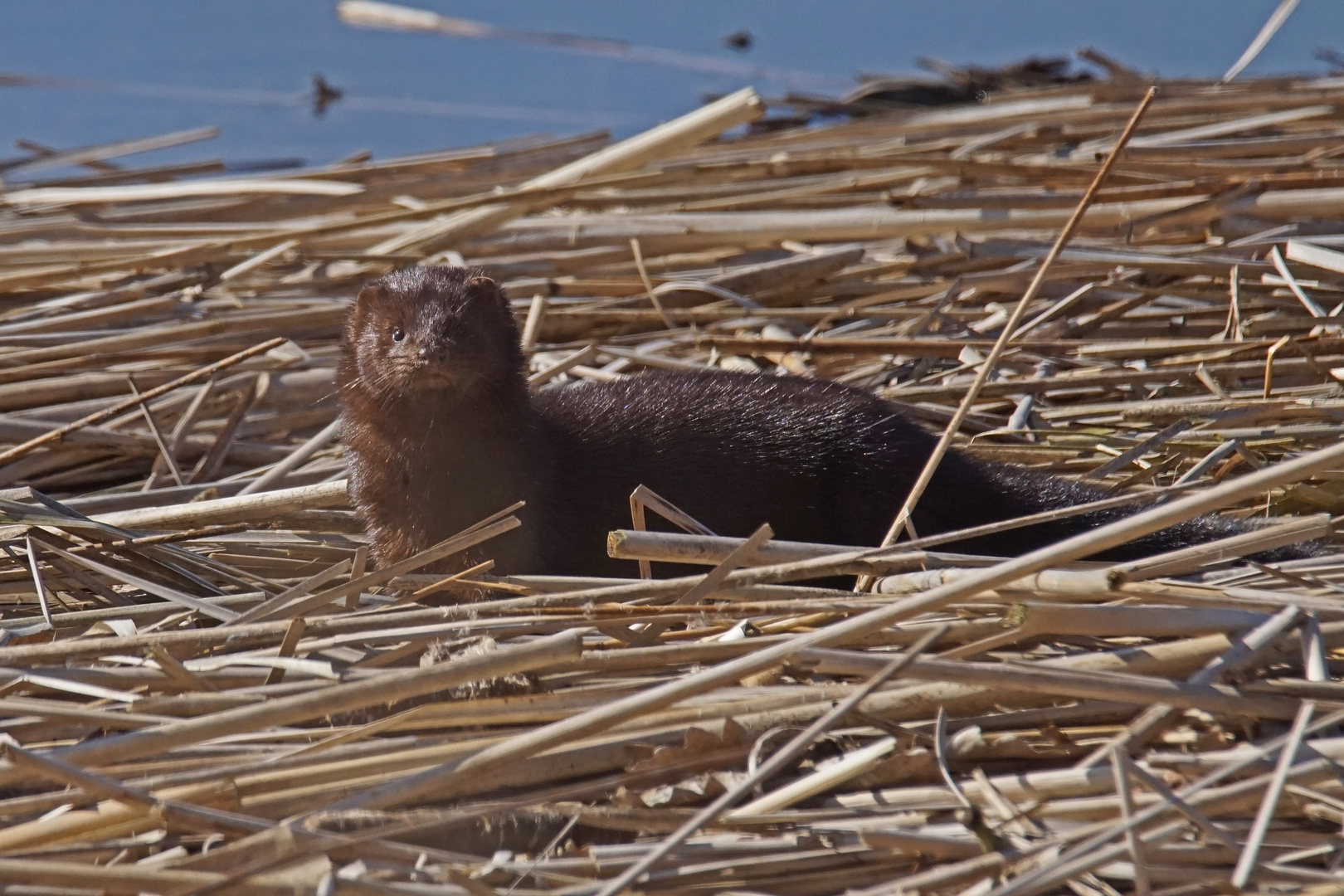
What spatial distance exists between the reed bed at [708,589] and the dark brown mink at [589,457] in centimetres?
26

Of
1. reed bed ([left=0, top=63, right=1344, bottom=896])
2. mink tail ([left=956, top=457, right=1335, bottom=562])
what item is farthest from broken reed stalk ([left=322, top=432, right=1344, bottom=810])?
mink tail ([left=956, top=457, right=1335, bottom=562])

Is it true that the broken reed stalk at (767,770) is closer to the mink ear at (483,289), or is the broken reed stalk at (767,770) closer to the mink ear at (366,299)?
the mink ear at (483,289)

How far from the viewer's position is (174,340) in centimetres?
532

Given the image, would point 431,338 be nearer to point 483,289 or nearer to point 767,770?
point 483,289

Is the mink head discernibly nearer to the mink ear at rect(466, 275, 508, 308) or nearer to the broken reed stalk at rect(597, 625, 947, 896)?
the mink ear at rect(466, 275, 508, 308)

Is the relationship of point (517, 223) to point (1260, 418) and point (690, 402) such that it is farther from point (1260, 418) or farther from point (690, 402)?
point (1260, 418)

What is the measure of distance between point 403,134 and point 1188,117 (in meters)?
5.76

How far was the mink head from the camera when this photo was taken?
4035mm

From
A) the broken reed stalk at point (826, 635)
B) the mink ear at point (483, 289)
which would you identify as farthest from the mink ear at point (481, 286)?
the broken reed stalk at point (826, 635)

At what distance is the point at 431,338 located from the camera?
13.2 feet

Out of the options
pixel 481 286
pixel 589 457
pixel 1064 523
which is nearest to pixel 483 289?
pixel 481 286

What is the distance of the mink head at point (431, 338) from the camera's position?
13.2ft

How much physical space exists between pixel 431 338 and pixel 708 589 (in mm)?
1426

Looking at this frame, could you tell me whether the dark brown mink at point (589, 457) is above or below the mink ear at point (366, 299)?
below
